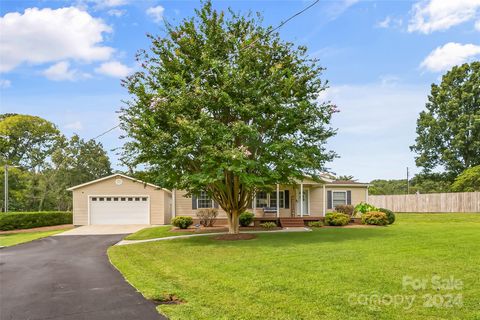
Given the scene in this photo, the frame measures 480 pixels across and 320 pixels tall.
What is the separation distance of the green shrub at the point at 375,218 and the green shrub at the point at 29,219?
2349 centimetres

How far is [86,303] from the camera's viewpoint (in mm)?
6691

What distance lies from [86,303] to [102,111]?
16.1 m

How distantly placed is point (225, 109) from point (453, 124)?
3465cm

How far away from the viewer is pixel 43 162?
47.0 meters

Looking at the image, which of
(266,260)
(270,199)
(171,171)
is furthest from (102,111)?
(266,260)

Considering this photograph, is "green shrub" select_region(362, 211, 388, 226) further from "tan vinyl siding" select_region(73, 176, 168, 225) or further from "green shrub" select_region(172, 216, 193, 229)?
"tan vinyl siding" select_region(73, 176, 168, 225)

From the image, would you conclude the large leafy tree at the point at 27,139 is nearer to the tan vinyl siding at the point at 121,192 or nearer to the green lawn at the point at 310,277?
the tan vinyl siding at the point at 121,192

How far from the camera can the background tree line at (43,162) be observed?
4184 centimetres

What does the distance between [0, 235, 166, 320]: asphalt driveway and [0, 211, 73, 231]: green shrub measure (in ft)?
54.4

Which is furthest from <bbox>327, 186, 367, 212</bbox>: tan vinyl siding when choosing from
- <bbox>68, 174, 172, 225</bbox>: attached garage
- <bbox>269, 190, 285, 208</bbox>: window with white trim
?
<bbox>68, 174, 172, 225</bbox>: attached garage

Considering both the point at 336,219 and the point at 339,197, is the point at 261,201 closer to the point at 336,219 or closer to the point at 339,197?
the point at 339,197

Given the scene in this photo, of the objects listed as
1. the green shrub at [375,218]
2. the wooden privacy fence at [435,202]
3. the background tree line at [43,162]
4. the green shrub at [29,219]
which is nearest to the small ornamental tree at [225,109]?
the green shrub at [375,218]

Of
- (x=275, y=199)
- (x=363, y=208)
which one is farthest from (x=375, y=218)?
(x=275, y=199)

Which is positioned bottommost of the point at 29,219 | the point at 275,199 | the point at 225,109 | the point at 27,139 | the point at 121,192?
the point at 29,219
